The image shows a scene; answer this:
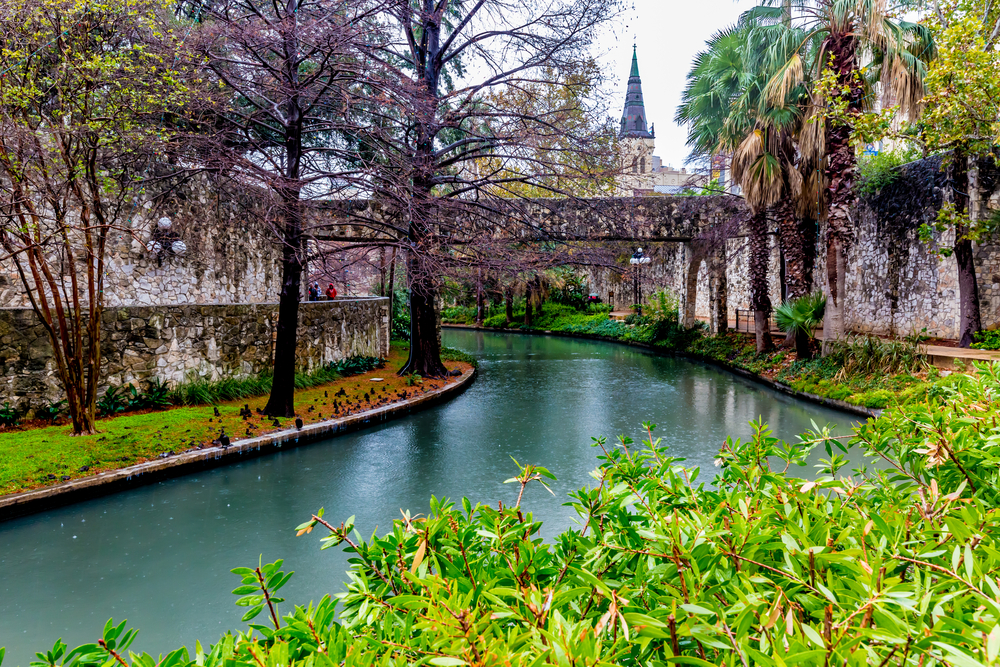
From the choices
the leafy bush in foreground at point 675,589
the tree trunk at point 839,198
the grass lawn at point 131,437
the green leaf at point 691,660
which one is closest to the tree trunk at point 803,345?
the tree trunk at point 839,198

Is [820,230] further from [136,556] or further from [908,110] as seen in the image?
[136,556]

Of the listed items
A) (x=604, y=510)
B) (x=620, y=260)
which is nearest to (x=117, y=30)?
(x=604, y=510)

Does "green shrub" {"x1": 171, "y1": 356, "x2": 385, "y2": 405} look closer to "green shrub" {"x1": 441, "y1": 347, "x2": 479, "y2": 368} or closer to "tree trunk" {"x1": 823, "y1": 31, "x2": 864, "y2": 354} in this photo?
"green shrub" {"x1": 441, "y1": 347, "x2": 479, "y2": 368}

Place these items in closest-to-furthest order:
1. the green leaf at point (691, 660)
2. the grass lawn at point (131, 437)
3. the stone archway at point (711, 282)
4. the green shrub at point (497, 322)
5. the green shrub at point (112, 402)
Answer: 1. the green leaf at point (691, 660)
2. the grass lawn at point (131, 437)
3. the green shrub at point (112, 402)
4. the stone archway at point (711, 282)
5. the green shrub at point (497, 322)

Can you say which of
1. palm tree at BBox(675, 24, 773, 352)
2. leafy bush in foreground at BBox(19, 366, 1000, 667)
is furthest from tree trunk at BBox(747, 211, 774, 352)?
leafy bush in foreground at BBox(19, 366, 1000, 667)

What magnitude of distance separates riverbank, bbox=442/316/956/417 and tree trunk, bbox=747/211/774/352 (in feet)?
1.72

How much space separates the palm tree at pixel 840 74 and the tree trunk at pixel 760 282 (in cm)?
211

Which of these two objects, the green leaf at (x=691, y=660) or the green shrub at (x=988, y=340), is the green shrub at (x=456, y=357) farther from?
the green leaf at (x=691, y=660)

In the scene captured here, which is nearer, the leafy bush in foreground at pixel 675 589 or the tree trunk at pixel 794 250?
the leafy bush in foreground at pixel 675 589

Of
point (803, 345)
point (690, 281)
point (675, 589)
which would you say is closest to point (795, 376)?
point (803, 345)

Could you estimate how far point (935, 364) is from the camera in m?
10.7

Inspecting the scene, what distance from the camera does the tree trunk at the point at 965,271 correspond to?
39.7 ft

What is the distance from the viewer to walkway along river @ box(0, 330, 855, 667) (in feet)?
14.1

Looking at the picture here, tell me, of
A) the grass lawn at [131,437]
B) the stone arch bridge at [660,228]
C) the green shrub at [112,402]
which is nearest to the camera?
the grass lawn at [131,437]
